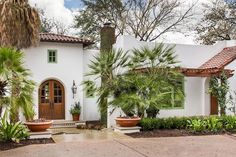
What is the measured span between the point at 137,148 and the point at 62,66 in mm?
11552

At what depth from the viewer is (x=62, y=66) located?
21.8m

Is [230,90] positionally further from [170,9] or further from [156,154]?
[170,9]

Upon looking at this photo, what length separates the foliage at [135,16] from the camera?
30.9 metres

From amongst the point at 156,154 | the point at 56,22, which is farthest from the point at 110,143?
the point at 56,22

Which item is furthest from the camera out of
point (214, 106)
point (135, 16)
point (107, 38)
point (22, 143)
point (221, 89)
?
point (135, 16)

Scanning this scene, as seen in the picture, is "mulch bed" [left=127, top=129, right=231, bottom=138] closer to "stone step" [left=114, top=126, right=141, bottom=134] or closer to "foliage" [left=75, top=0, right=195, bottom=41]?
"stone step" [left=114, top=126, right=141, bottom=134]

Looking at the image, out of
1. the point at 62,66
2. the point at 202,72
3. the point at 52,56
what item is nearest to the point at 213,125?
the point at 202,72

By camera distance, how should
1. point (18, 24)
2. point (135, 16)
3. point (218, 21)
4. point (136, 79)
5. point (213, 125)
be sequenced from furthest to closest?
1. point (135, 16)
2. point (218, 21)
3. point (18, 24)
4. point (136, 79)
5. point (213, 125)

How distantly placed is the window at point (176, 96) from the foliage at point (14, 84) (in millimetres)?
6455

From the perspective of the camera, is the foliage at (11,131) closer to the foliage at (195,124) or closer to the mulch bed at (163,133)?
the mulch bed at (163,133)

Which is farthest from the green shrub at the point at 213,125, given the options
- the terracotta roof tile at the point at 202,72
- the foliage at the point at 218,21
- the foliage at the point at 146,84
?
the foliage at the point at 218,21

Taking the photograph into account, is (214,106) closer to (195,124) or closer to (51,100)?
(195,124)

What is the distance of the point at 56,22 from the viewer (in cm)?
3725

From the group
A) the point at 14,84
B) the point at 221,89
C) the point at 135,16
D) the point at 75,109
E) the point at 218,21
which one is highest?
the point at 135,16
